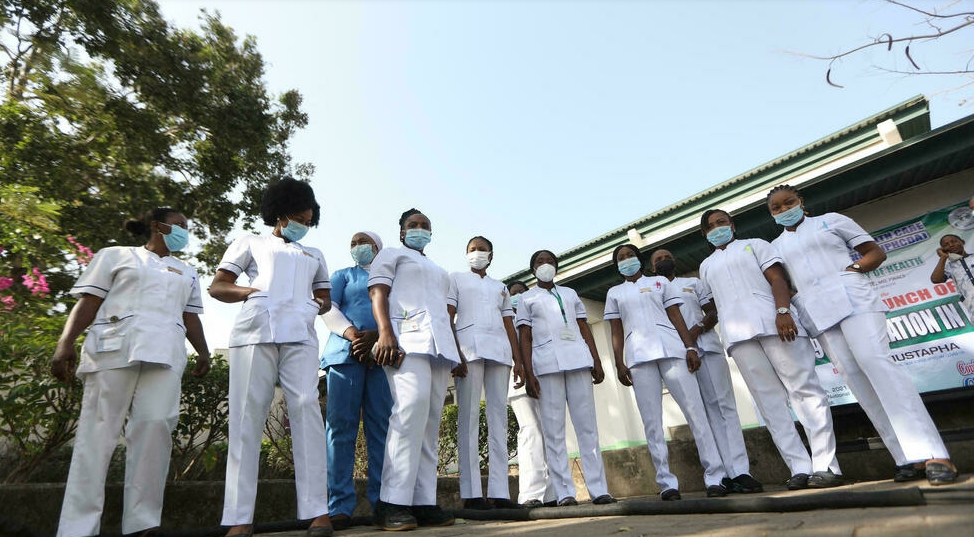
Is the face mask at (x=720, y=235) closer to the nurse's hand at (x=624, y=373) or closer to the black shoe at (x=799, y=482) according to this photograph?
the nurse's hand at (x=624, y=373)

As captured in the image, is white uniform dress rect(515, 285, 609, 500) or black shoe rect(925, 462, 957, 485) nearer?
black shoe rect(925, 462, 957, 485)

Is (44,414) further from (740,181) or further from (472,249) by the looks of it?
(740,181)

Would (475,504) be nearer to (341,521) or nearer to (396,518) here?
(341,521)

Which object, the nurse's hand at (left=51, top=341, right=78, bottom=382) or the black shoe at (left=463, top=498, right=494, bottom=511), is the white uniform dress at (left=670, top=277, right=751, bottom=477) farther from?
the nurse's hand at (left=51, top=341, right=78, bottom=382)

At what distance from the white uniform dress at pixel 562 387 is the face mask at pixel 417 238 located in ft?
4.70

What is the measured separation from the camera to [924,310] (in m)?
5.84

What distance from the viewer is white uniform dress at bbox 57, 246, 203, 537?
2895 mm

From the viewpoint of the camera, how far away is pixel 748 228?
674cm

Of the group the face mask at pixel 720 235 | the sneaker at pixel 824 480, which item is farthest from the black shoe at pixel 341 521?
the face mask at pixel 720 235

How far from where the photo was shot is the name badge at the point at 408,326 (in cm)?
342

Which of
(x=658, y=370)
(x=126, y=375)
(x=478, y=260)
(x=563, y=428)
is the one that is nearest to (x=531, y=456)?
(x=563, y=428)

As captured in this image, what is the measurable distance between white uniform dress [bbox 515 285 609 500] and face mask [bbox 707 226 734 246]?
1.38 meters

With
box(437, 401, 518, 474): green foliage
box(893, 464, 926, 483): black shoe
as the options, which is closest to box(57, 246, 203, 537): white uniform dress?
box(893, 464, 926, 483): black shoe

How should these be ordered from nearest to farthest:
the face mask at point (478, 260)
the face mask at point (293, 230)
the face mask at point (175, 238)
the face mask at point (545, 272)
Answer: the face mask at point (293, 230)
the face mask at point (175, 238)
the face mask at point (478, 260)
the face mask at point (545, 272)
